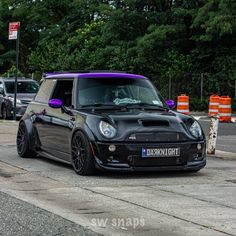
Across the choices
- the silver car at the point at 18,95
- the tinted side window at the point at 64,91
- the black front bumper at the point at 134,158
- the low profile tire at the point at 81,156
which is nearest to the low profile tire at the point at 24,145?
the tinted side window at the point at 64,91

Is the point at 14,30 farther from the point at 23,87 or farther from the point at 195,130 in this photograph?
the point at 195,130

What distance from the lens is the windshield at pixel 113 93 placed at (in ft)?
33.1

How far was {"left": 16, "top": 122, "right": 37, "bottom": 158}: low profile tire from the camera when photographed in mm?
11487

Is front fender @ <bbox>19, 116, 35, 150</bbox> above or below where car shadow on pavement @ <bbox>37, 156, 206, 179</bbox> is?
above

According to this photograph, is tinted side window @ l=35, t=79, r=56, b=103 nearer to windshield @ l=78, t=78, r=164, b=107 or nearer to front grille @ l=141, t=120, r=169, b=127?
windshield @ l=78, t=78, r=164, b=107

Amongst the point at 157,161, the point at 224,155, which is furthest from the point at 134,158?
the point at 224,155

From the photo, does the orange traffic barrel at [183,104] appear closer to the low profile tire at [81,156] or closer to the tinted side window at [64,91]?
the tinted side window at [64,91]

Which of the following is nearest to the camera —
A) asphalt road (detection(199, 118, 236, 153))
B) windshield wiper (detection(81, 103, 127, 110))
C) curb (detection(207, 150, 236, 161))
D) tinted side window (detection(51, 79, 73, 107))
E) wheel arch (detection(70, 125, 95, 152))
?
wheel arch (detection(70, 125, 95, 152))

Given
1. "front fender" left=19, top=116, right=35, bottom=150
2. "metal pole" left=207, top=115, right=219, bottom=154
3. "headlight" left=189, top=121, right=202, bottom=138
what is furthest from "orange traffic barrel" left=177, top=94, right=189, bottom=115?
"headlight" left=189, top=121, right=202, bottom=138

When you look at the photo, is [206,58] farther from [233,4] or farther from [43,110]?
[43,110]

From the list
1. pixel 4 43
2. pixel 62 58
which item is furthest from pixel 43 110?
pixel 4 43

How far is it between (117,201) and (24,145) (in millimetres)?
4411

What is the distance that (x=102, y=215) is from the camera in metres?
6.76

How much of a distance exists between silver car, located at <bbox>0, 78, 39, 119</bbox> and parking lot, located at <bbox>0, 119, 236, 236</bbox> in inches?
503
